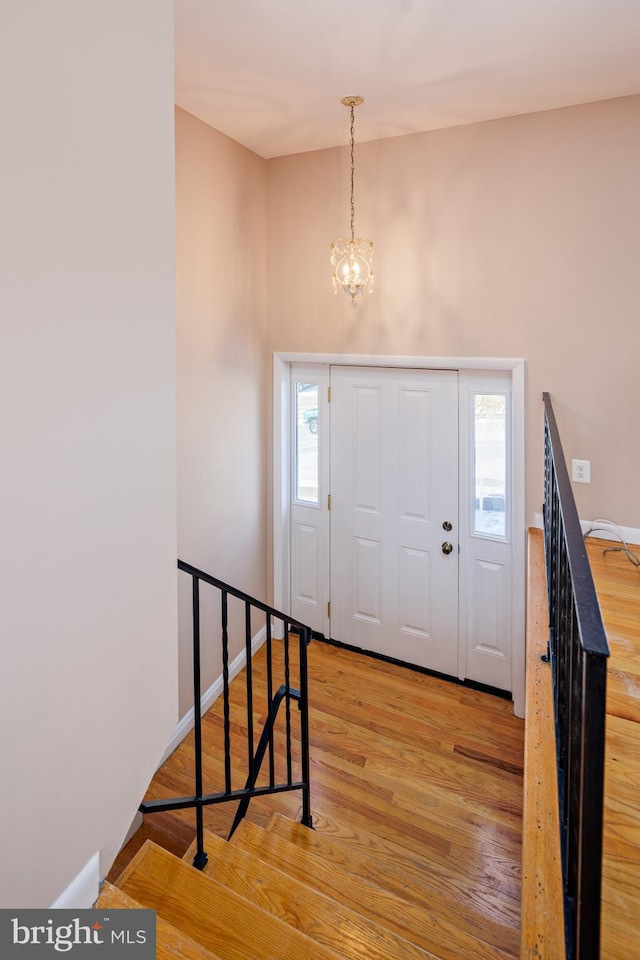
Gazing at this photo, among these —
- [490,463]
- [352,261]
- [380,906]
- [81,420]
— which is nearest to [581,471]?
[490,463]

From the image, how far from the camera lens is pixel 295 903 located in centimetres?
176

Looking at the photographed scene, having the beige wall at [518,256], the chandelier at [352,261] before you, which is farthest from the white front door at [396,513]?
the chandelier at [352,261]

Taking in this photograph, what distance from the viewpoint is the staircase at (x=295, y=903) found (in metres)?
1.49

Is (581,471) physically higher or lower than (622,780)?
higher

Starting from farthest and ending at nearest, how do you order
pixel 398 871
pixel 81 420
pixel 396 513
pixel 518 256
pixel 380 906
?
pixel 396 513
pixel 518 256
pixel 398 871
pixel 380 906
pixel 81 420

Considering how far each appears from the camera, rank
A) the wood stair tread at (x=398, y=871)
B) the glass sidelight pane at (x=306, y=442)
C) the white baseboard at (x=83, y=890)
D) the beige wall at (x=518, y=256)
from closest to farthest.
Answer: the white baseboard at (x=83, y=890), the wood stair tread at (x=398, y=871), the beige wall at (x=518, y=256), the glass sidelight pane at (x=306, y=442)

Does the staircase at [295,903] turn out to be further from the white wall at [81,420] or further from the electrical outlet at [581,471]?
the electrical outlet at [581,471]

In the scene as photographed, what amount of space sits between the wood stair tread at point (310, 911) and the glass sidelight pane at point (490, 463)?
2140 millimetres

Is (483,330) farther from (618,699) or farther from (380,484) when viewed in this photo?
(618,699)

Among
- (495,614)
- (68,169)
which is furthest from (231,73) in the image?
(495,614)

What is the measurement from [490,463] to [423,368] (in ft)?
2.25

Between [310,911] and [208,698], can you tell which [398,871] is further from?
[208,698]

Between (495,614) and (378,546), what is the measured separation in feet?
2.75

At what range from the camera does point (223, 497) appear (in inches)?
139
